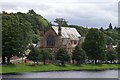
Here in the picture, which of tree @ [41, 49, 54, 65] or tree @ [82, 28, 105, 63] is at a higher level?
tree @ [82, 28, 105, 63]

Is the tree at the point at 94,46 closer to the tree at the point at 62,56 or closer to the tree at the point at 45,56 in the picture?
the tree at the point at 62,56

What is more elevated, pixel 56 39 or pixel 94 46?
pixel 56 39

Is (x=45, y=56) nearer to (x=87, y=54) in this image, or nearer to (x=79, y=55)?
(x=79, y=55)

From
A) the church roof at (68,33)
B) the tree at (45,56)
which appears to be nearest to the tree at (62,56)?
the tree at (45,56)

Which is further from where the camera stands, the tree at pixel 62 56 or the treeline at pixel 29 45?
the tree at pixel 62 56

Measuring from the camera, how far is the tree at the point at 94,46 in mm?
106812

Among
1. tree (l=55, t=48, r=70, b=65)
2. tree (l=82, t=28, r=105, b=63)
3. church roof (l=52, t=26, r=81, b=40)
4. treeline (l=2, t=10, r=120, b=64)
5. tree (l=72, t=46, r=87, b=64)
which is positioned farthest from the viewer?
church roof (l=52, t=26, r=81, b=40)

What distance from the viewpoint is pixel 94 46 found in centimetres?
10719

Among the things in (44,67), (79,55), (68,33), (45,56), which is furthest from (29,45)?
(68,33)

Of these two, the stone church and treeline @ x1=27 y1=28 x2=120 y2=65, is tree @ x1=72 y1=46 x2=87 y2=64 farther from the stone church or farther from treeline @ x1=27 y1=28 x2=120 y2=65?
the stone church

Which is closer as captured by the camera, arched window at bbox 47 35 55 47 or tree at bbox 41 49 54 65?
tree at bbox 41 49 54 65

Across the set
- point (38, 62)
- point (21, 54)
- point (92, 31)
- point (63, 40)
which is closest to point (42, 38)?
point (63, 40)

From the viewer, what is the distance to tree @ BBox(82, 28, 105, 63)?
10681 cm

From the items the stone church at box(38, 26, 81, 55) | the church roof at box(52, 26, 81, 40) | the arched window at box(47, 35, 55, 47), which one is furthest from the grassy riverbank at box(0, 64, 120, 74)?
the arched window at box(47, 35, 55, 47)
